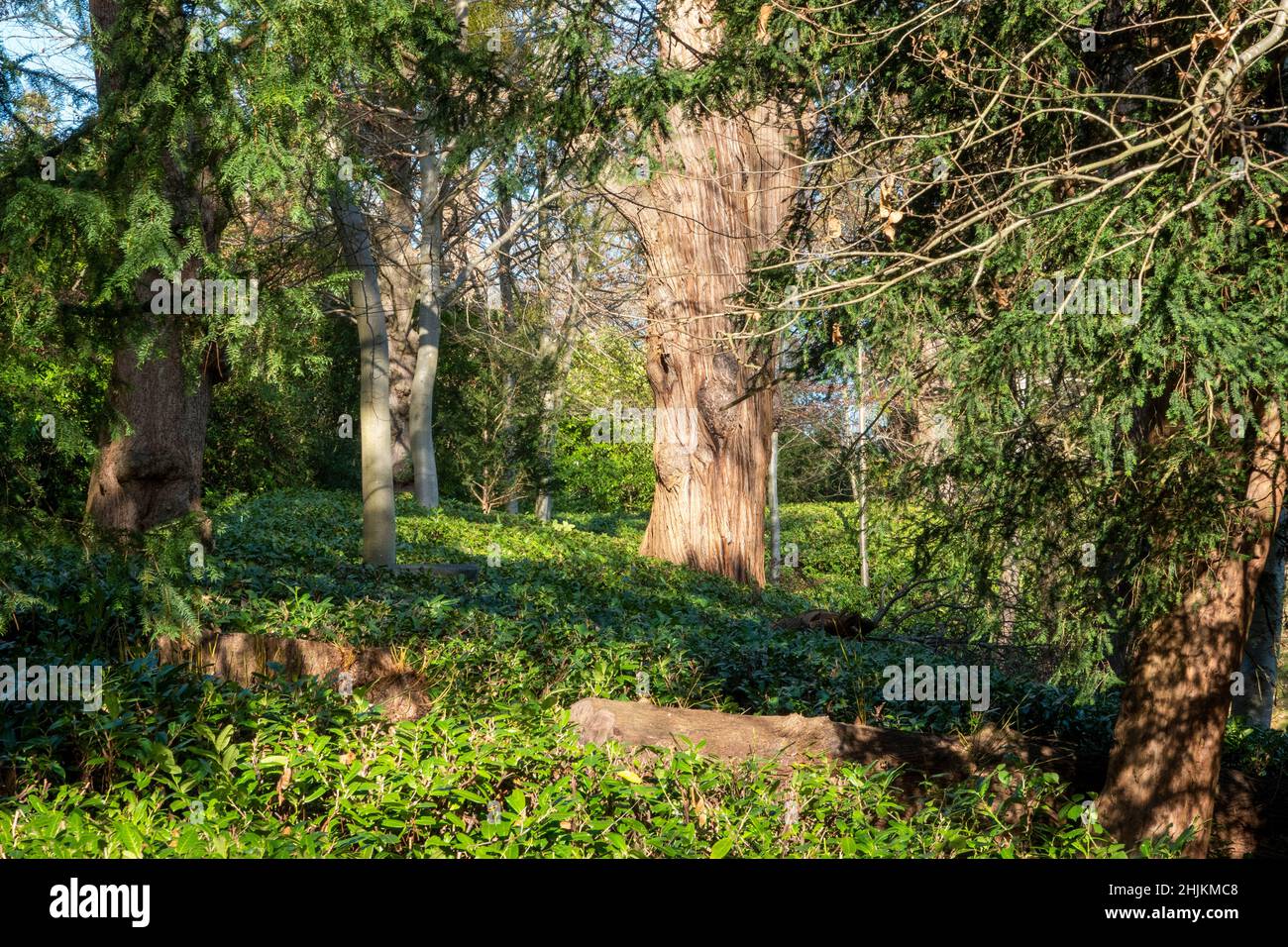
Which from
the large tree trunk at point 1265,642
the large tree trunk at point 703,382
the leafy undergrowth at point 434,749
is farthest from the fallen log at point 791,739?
the large tree trunk at point 703,382

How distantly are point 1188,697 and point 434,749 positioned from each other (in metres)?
3.62

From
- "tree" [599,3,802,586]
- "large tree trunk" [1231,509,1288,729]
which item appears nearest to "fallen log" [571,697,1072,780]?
"large tree trunk" [1231,509,1288,729]

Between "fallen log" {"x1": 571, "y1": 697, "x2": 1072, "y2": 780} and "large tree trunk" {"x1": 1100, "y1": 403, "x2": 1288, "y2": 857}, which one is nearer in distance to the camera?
"large tree trunk" {"x1": 1100, "y1": 403, "x2": 1288, "y2": 857}

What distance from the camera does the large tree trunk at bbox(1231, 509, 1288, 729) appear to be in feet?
20.2

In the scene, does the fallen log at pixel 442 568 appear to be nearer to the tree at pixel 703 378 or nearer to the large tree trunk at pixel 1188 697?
the tree at pixel 703 378

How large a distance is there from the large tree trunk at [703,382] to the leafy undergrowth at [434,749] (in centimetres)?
606

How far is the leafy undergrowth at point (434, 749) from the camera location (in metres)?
4.39

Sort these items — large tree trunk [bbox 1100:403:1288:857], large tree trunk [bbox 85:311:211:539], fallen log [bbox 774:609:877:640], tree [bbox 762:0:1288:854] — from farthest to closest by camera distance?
fallen log [bbox 774:609:877:640] → large tree trunk [bbox 85:311:211:539] → large tree trunk [bbox 1100:403:1288:857] → tree [bbox 762:0:1288:854]

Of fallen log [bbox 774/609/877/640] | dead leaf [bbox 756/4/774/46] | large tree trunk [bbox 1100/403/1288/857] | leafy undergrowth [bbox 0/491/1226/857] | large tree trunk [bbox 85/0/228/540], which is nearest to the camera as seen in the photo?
leafy undergrowth [bbox 0/491/1226/857]

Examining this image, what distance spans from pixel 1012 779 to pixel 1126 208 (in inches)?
114

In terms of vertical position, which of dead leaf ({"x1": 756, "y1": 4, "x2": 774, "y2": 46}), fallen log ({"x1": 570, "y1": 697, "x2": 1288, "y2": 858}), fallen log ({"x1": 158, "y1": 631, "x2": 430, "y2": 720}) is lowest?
fallen log ({"x1": 570, "y1": 697, "x2": 1288, "y2": 858})

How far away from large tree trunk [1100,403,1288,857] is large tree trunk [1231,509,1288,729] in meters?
0.65

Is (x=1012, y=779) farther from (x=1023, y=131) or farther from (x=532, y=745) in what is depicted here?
(x=1023, y=131)

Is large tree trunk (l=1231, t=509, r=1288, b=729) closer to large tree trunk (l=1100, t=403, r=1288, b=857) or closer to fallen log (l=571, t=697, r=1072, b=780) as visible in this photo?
large tree trunk (l=1100, t=403, r=1288, b=857)
